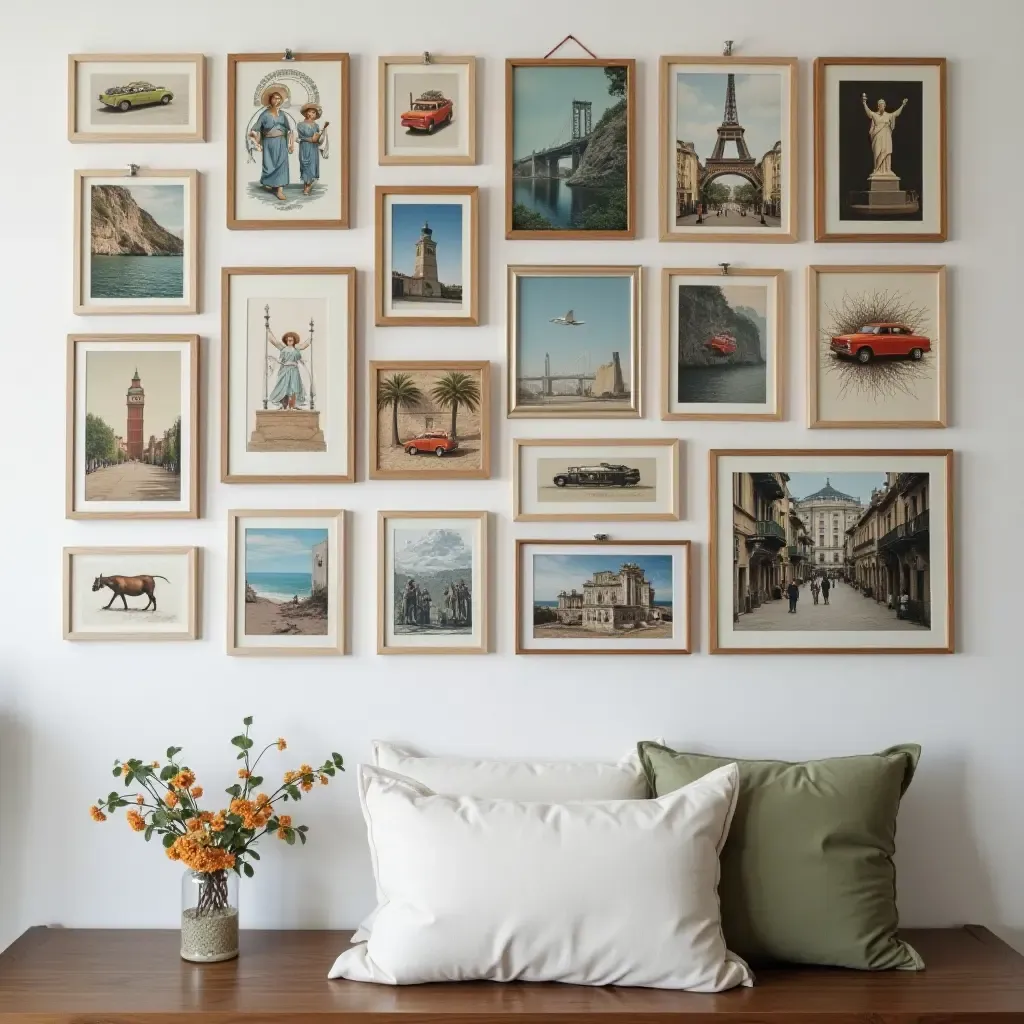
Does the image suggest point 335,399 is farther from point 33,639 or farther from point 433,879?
point 433,879

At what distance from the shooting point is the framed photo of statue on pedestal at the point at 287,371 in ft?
7.28

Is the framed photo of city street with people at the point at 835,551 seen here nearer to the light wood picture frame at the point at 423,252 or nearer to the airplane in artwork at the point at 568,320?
the airplane in artwork at the point at 568,320

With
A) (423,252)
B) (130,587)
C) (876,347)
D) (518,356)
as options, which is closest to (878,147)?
(876,347)

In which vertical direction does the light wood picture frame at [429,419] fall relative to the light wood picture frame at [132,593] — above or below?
above

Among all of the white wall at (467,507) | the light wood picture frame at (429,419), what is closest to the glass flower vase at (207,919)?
the white wall at (467,507)

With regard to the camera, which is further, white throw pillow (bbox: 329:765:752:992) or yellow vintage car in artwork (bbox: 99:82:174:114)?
yellow vintage car in artwork (bbox: 99:82:174:114)

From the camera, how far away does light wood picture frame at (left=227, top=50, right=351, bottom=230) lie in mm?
2230

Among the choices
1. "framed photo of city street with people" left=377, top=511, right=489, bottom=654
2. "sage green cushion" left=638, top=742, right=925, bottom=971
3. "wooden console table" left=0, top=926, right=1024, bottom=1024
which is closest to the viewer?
"wooden console table" left=0, top=926, right=1024, bottom=1024

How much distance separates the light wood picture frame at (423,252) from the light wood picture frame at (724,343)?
0.41 meters

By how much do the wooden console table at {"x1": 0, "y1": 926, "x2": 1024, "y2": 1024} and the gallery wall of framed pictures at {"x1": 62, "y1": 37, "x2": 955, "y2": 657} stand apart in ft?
1.94

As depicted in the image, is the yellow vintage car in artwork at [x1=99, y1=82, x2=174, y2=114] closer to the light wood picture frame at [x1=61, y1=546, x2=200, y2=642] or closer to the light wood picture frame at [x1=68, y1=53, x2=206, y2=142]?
the light wood picture frame at [x1=68, y1=53, x2=206, y2=142]

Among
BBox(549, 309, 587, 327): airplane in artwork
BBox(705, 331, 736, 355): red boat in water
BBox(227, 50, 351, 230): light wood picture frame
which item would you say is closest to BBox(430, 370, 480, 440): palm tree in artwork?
BBox(549, 309, 587, 327): airplane in artwork

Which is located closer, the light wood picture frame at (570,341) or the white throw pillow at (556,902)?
the white throw pillow at (556,902)

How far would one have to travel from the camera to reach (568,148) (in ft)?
7.35
